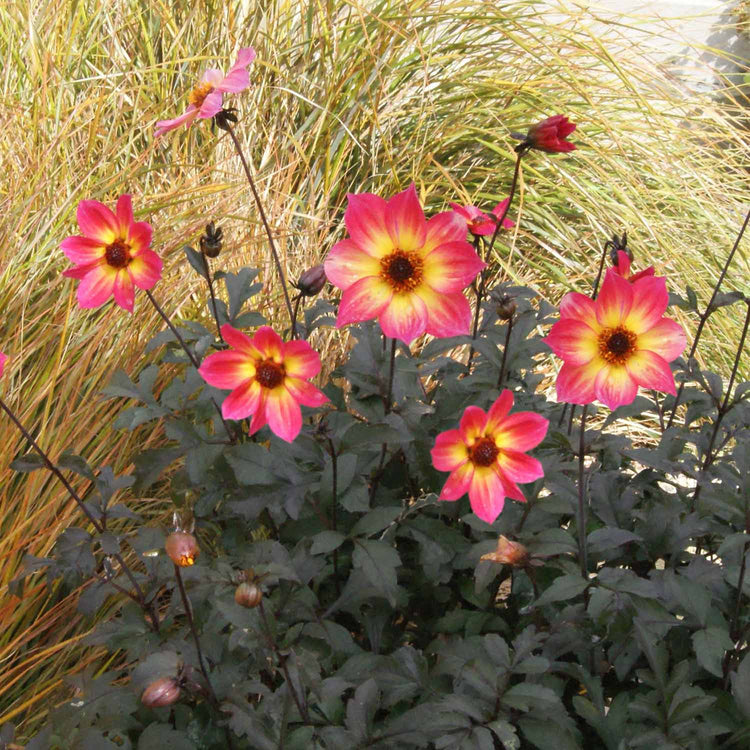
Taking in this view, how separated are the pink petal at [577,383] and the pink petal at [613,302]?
51 millimetres

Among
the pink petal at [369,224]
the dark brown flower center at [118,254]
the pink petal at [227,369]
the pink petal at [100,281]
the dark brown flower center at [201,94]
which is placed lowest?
the pink petal at [227,369]

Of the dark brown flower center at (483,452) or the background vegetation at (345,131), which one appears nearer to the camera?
the dark brown flower center at (483,452)

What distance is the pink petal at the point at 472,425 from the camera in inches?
35.9

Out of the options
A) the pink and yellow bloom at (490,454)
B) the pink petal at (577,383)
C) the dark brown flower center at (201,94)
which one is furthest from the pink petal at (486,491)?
the dark brown flower center at (201,94)

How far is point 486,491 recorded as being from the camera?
92 cm

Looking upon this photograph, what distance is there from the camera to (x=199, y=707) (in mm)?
942

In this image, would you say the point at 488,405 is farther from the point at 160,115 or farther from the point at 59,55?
the point at 59,55

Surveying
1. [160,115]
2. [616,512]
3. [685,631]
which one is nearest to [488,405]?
[616,512]

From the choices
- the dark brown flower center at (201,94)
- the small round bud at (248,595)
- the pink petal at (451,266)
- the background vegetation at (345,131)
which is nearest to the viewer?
the small round bud at (248,595)

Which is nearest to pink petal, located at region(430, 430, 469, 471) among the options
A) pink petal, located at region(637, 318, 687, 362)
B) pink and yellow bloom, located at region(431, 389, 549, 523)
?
pink and yellow bloom, located at region(431, 389, 549, 523)

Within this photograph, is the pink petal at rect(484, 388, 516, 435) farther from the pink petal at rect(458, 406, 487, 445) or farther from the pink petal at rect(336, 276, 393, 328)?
the pink petal at rect(336, 276, 393, 328)

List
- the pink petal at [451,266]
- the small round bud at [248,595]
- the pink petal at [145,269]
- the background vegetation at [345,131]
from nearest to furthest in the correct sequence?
the small round bud at [248,595], the pink petal at [451,266], the pink petal at [145,269], the background vegetation at [345,131]

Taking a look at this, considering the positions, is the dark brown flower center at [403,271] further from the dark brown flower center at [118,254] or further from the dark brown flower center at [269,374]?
the dark brown flower center at [118,254]

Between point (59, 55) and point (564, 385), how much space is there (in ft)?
7.30
